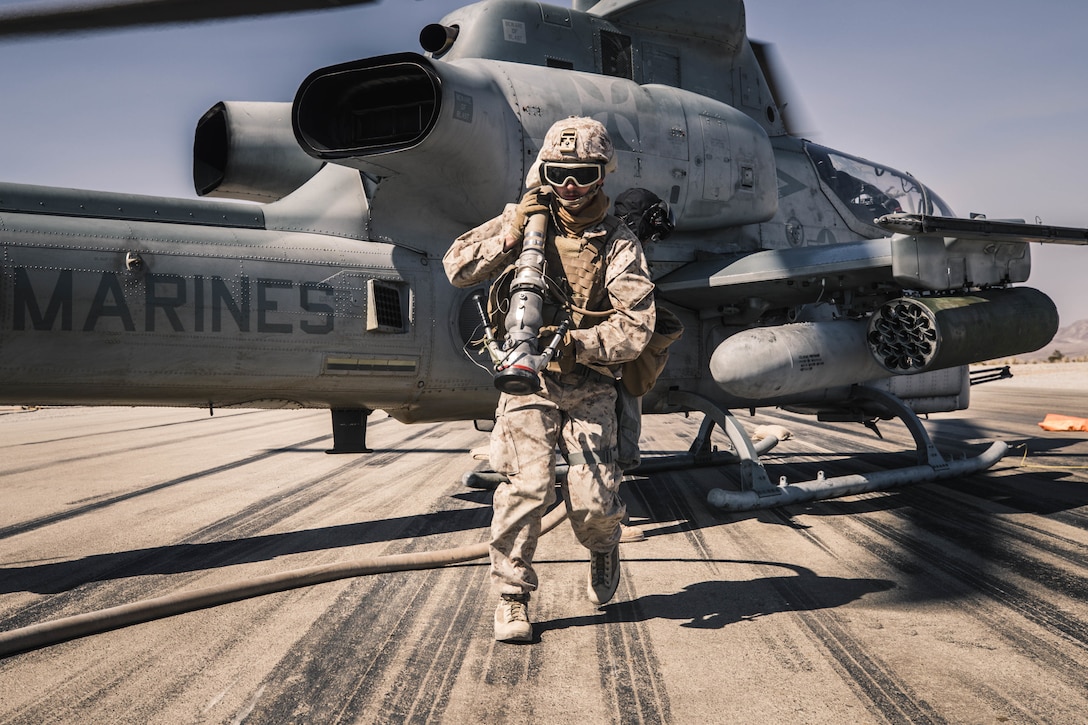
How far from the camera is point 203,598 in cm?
410

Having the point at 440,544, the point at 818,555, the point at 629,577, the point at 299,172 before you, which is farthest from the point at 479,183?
the point at 818,555

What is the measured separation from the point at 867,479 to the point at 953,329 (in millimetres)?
1679

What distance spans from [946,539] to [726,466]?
11.8ft

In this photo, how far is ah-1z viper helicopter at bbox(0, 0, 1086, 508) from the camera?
4.95 metres

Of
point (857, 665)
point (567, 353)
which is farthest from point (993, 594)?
point (567, 353)

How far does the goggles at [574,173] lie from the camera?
379cm

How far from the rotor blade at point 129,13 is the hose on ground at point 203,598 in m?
2.47

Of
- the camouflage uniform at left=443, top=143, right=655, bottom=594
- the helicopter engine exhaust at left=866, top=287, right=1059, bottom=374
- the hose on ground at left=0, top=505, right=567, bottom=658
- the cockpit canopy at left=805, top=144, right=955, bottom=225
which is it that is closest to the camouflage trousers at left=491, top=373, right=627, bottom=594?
the camouflage uniform at left=443, top=143, right=655, bottom=594

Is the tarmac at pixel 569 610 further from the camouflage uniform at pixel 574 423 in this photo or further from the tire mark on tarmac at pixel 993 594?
the camouflage uniform at pixel 574 423

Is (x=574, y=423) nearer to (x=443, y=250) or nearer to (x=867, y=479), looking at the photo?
(x=443, y=250)

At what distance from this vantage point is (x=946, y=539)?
18.2 feet

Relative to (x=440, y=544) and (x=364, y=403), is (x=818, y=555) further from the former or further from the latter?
(x=364, y=403)

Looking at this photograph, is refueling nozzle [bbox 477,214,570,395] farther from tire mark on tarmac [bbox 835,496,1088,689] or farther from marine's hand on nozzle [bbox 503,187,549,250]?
tire mark on tarmac [bbox 835,496,1088,689]

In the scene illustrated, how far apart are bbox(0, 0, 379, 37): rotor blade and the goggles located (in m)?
1.09
